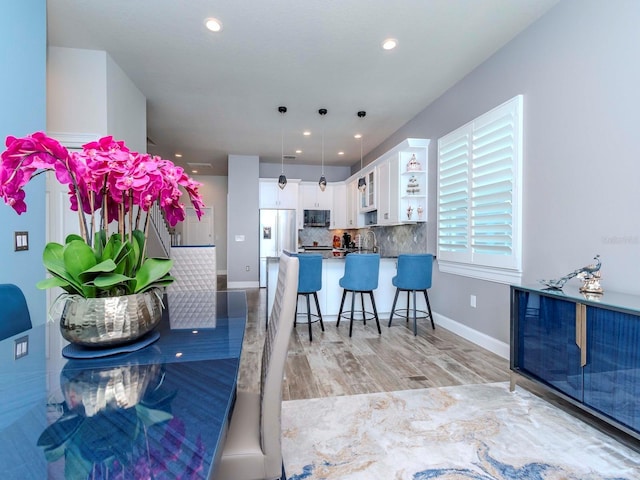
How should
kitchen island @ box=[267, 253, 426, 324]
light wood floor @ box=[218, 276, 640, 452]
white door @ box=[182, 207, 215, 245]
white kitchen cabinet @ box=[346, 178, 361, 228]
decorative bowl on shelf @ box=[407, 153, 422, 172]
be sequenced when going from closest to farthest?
light wood floor @ box=[218, 276, 640, 452]
kitchen island @ box=[267, 253, 426, 324]
decorative bowl on shelf @ box=[407, 153, 422, 172]
white kitchen cabinet @ box=[346, 178, 361, 228]
white door @ box=[182, 207, 215, 245]

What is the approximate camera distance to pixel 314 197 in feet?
24.8

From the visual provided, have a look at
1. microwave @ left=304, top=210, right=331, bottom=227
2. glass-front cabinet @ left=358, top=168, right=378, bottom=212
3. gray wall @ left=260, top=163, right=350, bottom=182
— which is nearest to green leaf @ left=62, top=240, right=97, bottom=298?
glass-front cabinet @ left=358, top=168, right=378, bottom=212

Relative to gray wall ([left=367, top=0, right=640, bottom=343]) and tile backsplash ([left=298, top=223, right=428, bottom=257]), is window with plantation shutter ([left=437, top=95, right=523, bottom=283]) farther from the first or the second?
tile backsplash ([left=298, top=223, right=428, bottom=257])

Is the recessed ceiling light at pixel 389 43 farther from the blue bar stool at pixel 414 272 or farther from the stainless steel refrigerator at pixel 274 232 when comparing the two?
the stainless steel refrigerator at pixel 274 232

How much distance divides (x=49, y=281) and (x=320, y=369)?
2.24 m

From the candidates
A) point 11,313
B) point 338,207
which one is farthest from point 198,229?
point 11,313

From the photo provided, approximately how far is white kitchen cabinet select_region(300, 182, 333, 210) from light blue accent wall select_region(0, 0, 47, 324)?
17.8 ft

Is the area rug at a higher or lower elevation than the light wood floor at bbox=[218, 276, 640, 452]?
higher

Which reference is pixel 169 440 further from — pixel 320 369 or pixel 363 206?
pixel 363 206

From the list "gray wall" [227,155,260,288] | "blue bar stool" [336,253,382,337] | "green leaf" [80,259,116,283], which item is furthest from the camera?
"gray wall" [227,155,260,288]

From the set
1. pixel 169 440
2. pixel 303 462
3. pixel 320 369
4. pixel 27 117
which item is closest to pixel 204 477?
pixel 169 440

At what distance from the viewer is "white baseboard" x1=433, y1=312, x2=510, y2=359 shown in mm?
3041

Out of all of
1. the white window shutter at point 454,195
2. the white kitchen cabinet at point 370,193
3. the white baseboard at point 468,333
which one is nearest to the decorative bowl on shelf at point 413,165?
the white window shutter at point 454,195

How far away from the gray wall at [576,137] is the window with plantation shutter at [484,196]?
97 millimetres
